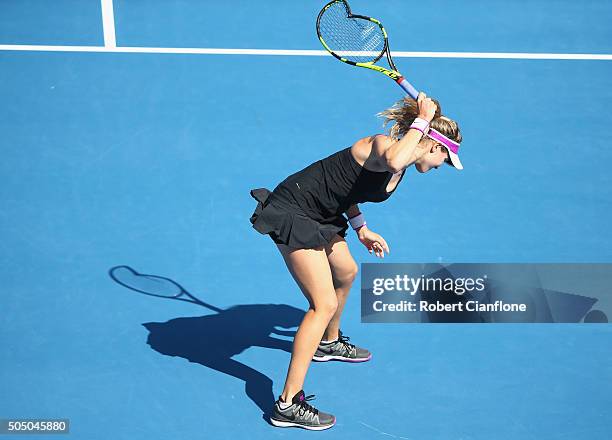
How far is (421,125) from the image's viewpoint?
5.10 m

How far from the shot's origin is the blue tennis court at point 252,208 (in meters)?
5.81

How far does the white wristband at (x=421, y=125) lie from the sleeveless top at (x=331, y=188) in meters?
0.38

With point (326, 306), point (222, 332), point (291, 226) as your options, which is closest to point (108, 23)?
point (222, 332)

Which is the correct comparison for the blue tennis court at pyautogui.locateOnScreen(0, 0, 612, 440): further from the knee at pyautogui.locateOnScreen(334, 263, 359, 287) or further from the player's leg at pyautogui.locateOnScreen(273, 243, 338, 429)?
the knee at pyautogui.locateOnScreen(334, 263, 359, 287)

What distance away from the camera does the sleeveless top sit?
5410 millimetres

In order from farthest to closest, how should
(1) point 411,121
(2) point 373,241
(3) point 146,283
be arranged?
(3) point 146,283 < (2) point 373,241 < (1) point 411,121

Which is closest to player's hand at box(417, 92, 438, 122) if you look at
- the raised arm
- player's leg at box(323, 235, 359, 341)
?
the raised arm

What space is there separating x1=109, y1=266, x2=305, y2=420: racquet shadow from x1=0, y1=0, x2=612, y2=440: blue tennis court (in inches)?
0.6

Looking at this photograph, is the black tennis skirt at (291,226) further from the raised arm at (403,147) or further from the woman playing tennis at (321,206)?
the raised arm at (403,147)

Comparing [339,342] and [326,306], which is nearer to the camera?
[326,306]

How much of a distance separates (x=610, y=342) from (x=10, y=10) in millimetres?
6799

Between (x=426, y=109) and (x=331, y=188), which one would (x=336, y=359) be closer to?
(x=331, y=188)

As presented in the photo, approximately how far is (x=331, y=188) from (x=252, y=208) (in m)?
2.10

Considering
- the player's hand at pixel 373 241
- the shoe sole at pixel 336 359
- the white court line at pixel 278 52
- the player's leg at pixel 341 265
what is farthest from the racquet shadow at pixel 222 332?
the white court line at pixel 278 52
